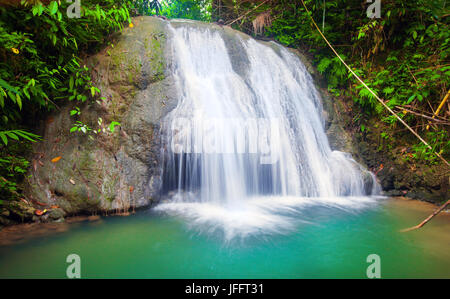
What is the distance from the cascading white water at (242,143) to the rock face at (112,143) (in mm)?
337

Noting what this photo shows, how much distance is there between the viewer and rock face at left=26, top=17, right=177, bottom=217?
11.4 feet

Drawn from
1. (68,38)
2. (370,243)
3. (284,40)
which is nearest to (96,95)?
(68,38)

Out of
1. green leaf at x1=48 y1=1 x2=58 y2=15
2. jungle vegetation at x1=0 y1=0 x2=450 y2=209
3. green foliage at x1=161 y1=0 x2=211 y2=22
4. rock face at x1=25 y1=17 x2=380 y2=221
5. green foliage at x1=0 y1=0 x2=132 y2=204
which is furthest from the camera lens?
green foliage at x1=161 y1=0 x2=211 y2=22

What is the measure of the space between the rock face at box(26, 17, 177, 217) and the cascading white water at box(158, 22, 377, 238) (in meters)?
0.34

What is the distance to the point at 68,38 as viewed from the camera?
11.5ft

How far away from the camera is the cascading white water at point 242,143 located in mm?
3959

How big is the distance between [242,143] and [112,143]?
230 centimetres

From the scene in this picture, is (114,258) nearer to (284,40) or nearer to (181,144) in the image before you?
(181,144)

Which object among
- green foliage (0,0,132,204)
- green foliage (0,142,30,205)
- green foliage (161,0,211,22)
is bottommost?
green foliage (0,142,30,205)

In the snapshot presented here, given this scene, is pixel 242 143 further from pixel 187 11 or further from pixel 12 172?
pixel 187 11

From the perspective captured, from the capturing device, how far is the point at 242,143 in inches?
167

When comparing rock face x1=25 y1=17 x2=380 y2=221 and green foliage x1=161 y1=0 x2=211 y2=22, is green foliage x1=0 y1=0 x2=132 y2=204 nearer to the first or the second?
rock face x1=25 y1=17 x2=380 y2=221

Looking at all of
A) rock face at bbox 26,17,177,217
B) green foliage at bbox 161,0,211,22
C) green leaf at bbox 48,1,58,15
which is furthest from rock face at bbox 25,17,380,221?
green foliage at bbox 161,0,211,22

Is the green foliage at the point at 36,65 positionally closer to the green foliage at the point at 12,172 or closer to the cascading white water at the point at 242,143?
the green foliage at the point at 12,172
